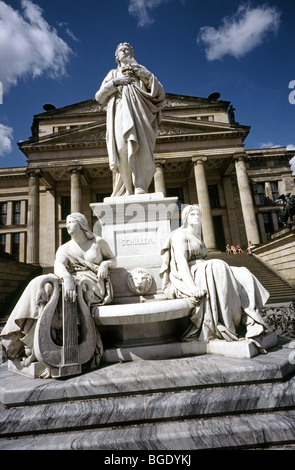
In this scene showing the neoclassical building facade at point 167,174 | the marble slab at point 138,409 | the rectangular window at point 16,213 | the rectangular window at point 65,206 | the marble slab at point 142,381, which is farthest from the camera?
the rectangular window at point 16,213

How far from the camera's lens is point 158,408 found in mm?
1910

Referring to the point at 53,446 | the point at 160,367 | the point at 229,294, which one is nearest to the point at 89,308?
the point at 160,367

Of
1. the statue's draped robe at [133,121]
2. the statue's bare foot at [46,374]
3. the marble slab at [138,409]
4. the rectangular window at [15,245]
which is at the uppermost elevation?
the rectangular window at [15,245]

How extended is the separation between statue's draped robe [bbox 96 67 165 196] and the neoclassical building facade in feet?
74.7

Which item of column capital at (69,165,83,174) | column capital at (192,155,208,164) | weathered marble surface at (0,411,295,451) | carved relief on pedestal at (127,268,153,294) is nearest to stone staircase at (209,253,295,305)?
carved relief on pedestal at (127,268,153,294)

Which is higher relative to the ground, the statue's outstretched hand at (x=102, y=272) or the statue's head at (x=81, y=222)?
the statue's head at (x=81, y=222)

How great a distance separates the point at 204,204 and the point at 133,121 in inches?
970

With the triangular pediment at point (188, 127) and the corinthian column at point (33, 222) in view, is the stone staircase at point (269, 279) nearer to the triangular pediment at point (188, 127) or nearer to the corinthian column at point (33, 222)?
the triangular pediment at point (188, 127)

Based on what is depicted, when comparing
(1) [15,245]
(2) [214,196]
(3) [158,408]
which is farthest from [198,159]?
(3) [158,408]

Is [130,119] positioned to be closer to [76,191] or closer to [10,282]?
[10,282]

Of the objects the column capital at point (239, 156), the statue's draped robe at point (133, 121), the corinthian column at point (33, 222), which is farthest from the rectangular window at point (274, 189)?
the statue's draped robe at point (133, 121)

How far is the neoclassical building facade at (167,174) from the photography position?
95.5 ft

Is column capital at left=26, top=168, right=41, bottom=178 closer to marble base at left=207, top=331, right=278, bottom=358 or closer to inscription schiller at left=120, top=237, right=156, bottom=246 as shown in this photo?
inscription schiller at left=120, top=237, right=156, bottom=246

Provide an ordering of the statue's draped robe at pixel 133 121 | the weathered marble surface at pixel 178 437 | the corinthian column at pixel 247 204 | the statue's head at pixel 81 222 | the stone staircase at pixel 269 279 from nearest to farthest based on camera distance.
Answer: the weathered marble surface at pixel 178 437, the statue's head at pixel 81 222, the statue's draped robe at pixel 133 121, the stone staircase at pixel 269 279, the corinthian column at pixel 247 204
